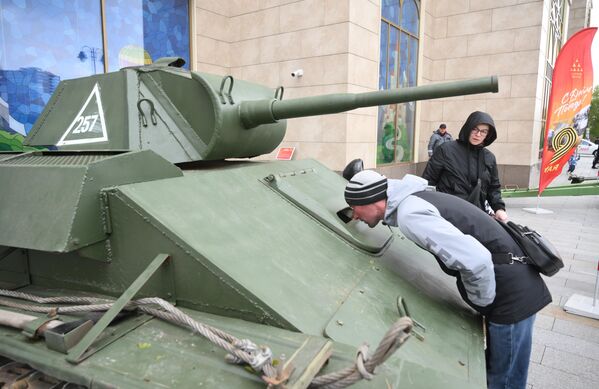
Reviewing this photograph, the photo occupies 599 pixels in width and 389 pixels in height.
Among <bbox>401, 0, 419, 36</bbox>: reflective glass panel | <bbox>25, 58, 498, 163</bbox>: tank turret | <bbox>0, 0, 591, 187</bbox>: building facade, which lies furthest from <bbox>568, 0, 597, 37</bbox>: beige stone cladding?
<bbox>25, 58, 498, 163</bbox>: tank turret

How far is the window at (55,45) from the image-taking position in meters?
6.41

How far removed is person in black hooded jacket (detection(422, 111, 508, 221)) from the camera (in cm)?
367

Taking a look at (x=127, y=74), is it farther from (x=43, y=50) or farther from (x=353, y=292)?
(x=43, y=50)

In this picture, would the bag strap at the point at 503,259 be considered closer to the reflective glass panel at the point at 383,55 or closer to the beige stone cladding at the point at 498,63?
A: the reflective glass panel at the point at 383,55

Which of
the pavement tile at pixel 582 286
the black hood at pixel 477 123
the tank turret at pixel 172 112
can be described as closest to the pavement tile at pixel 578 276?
the pavement tile at pixel 582 286

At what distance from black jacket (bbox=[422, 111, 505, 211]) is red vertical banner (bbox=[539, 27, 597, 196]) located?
5.80 m

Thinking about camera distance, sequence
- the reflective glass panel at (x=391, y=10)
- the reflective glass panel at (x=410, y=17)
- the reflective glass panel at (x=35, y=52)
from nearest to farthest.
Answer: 1. the reflective glass panel at (x=35, y=52)
2. the reflective glass panel at (x=391, y=10)
3. the reflective glass panel at (x=410, y=17)

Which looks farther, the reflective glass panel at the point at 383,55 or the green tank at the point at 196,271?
the reflective glass panel at the point at 383,55

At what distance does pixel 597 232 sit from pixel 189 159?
7804mm

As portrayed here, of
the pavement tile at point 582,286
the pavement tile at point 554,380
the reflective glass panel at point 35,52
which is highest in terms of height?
the reflective glass panel at point 35,52

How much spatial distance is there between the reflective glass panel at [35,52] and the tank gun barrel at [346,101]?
5.07 meters

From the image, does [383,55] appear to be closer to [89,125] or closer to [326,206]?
[326,206]

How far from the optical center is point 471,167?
3.74m

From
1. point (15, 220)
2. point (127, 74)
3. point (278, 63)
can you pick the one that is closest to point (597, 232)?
point (278, 63)
